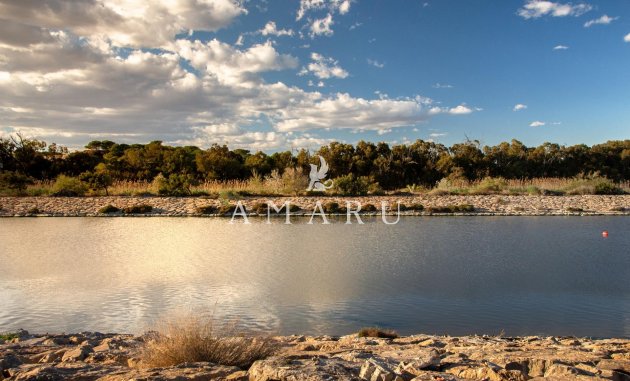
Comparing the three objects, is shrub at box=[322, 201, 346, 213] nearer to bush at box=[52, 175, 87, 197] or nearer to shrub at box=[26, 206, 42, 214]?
shrub at box=[26, 206, 42, 214]

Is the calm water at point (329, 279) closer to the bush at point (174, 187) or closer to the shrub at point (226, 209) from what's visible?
the shrub at point (226, 209)

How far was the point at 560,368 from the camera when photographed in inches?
141

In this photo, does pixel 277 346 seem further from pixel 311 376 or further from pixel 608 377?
pixel 608 377

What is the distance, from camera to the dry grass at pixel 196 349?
4047 millimetres

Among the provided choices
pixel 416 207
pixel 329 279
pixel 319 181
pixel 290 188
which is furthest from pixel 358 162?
pixel 329 279

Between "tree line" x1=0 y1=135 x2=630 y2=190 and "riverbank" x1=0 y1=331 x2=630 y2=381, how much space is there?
28.1m

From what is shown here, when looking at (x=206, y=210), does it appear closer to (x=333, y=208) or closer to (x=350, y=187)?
(x=333, y=208)

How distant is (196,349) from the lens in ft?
13.4

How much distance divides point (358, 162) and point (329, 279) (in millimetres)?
26264

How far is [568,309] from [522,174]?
33.2 meters

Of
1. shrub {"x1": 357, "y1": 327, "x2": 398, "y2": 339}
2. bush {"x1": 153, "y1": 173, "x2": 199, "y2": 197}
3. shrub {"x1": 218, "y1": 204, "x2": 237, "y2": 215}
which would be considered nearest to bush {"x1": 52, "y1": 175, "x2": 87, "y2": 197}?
bush {"x1": 153, "y1": 173, "x2": 199, "y2": 197}

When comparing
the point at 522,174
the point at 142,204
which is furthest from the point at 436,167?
the point at 142,204

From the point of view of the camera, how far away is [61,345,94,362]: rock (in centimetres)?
434

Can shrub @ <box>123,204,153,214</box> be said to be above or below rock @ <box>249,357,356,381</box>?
above
